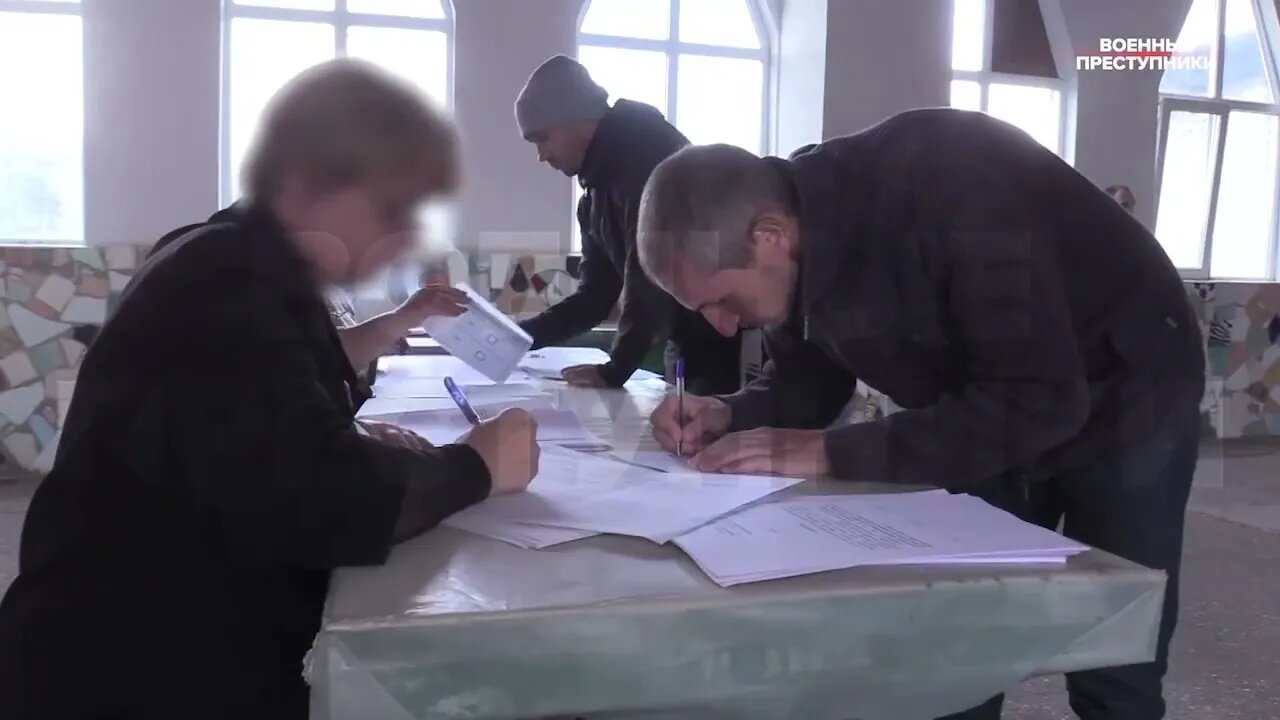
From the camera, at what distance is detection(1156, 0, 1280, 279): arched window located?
5.88m

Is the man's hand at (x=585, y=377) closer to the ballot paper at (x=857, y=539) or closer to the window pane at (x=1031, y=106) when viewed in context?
the ballot paper at (x=857, y=539)

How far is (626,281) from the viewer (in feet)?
7.42

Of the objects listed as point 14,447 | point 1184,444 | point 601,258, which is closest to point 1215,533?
point 601,258

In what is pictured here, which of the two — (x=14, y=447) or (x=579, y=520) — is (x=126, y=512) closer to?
(x=579, y=520)

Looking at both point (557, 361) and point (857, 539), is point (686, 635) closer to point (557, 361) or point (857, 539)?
point (857, 539)

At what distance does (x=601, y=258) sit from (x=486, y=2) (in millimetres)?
2224

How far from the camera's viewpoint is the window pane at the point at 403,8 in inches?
179

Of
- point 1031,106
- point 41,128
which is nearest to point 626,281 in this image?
point 41,128

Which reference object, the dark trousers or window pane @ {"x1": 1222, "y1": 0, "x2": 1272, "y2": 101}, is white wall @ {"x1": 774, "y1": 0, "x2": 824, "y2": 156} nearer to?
window pane @ {"x1": 1222, "y1": 0, "x2": 1272, "y2": 101}

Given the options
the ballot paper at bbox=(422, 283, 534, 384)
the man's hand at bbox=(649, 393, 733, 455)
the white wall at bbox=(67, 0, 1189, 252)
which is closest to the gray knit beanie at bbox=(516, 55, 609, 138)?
the ballot paper at bbox=(422, 283, 534, 384)

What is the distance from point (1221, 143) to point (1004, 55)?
1550 mm

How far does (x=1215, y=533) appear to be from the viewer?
12.4 feet

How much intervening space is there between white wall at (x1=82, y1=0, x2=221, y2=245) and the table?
3815 millimetres

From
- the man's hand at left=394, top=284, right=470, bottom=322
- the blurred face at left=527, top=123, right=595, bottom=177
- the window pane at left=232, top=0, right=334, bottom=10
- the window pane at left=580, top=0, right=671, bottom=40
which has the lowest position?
the man's hand at left=394, top=284, right=470, bottom=322
